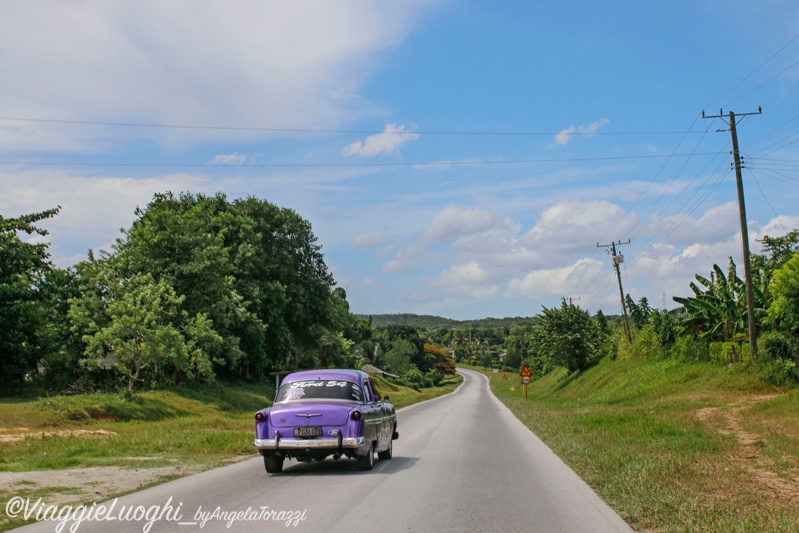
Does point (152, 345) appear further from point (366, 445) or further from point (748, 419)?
point (748, 419)

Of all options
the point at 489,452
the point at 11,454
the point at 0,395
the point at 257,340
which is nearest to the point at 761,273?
the point at 489,452

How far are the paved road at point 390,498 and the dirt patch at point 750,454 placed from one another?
2.78 metres

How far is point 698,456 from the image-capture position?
12383 millimetres

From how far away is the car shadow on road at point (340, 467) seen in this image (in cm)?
A: 1078

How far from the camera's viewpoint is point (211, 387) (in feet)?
115

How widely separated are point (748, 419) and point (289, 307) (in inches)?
1276

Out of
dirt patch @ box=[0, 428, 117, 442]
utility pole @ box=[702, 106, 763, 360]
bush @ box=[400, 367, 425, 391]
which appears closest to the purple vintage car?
dirt patch @ box=[0, 428, 117, 442]

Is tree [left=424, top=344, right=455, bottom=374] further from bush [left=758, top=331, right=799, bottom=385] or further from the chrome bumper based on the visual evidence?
the chrome bumper

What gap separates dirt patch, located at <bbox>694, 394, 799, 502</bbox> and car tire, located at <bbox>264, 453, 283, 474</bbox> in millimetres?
7373

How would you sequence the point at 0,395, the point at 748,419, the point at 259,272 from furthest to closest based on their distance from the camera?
the point at 259,272 → the point at 0,395 → the point at 748,419

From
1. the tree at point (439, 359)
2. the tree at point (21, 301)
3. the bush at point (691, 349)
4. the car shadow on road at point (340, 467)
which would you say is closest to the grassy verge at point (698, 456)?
the car shadow on road at point (340, 467)

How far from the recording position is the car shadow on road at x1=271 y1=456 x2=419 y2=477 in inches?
424

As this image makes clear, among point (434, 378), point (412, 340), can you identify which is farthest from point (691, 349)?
point (412, 340)

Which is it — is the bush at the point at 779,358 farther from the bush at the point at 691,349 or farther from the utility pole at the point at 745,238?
the bush at the point at 691,349
